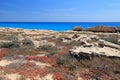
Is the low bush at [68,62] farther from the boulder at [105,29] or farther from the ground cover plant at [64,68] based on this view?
the boulder at [105,29]

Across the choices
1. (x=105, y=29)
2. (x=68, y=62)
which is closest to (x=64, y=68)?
(x=68, y=62)

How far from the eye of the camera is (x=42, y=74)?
13477 mm

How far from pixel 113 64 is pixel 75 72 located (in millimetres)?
2826

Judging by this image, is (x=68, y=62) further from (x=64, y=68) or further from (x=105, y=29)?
(x=105, y=29)

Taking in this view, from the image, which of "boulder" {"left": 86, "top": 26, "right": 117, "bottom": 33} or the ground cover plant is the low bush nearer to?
the ground cover plant

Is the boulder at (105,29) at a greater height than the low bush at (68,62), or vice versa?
the low bush at (68,62)

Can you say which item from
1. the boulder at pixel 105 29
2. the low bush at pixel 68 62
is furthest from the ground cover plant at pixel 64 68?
the boulder at pixel 105 29

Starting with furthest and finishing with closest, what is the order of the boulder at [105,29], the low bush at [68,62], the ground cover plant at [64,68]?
the boulder at [105,29]
the low bush at [68,62]
the ground cover plant at [64,68]

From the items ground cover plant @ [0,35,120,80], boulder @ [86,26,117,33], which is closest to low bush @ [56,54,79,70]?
ground cover plant @ [0,35,120,80]

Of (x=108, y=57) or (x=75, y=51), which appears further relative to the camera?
(x=75, y=51)

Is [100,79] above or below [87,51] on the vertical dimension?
below

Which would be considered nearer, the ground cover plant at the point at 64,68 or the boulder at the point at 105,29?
the ground cover plant at the point at 64,68

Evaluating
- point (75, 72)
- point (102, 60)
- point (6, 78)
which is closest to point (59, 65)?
point (75, 72)

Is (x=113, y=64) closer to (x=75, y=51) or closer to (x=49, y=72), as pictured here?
(x=75, y=51)
